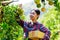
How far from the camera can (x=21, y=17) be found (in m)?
2.64

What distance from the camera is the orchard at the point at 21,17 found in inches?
102

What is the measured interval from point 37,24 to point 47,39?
6.5 inches

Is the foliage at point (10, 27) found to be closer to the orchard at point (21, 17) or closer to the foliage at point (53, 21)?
the orchard at point (21, 17)

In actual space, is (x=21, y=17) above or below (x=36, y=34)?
above

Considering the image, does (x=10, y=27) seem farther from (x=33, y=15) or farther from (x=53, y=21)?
(x=53, y=21)

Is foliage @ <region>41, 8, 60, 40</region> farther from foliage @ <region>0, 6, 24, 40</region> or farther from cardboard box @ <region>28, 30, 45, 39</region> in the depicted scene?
foliage @ <region>0, 6, 24, 40</region>

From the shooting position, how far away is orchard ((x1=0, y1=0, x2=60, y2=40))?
2.59m

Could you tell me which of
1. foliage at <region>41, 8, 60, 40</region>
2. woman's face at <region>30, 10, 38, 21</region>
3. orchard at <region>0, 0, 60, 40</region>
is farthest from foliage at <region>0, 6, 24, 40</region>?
foliage at <region>41, 8, 60, 40</region>

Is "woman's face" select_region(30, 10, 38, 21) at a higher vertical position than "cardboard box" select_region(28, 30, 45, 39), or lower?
higher

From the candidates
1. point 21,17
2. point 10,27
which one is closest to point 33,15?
point 21,17

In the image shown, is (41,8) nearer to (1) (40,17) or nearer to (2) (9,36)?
(1) (40,17)

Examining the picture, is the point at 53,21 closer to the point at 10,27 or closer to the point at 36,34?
the point at 36,34

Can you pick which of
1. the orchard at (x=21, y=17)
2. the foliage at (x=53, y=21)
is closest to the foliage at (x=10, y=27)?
the orchard at (x=21, y=17)

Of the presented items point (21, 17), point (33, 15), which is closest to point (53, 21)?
point (33, 15)
